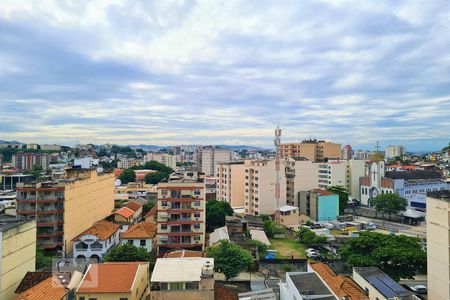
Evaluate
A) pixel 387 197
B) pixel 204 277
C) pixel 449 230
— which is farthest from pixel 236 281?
pixel 387 197

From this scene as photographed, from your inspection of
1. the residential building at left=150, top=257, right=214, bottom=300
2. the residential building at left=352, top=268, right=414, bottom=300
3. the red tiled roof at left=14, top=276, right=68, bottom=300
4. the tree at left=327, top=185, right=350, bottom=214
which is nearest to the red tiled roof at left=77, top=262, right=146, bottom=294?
the red tiled roof at left=14, top=276, right=68, bottom=300

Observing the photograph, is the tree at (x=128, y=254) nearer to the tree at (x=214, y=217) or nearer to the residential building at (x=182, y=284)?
the residential building at (x=182, y=284)

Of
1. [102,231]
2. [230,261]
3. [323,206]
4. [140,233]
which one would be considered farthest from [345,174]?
[102,231]

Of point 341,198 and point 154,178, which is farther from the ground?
point 154,178

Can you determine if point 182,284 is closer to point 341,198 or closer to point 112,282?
→ point 112,282

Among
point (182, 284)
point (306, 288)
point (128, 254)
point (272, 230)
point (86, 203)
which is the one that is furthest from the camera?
point (272, 230)

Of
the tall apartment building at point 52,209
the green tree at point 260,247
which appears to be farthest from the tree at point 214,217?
the tall apartment building at point 52,209
